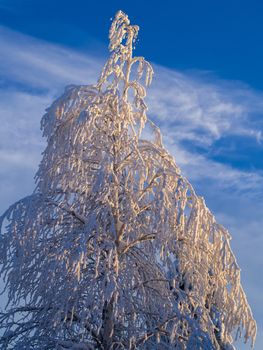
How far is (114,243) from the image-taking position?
10156 mm

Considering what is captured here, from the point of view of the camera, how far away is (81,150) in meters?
10.6

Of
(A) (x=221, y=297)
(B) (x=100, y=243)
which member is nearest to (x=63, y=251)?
(B) (x=100, y=243)

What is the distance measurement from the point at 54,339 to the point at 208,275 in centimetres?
304

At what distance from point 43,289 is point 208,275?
3062mm

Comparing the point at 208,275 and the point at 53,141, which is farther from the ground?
the point at 53,141

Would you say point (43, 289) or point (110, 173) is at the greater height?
point (110, 173)

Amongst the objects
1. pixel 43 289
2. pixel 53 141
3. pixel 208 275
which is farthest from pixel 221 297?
pixel 53 141

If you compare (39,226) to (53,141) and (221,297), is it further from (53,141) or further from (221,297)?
(221,297)

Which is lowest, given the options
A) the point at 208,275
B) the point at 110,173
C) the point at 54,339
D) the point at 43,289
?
the point at 54,339

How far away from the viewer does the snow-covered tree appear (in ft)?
33.6

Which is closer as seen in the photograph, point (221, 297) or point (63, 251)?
point (63, 251)

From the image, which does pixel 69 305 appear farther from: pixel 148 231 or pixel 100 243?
pixel 148 231

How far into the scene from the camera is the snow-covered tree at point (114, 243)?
33.6 ft

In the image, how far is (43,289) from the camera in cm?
1091
